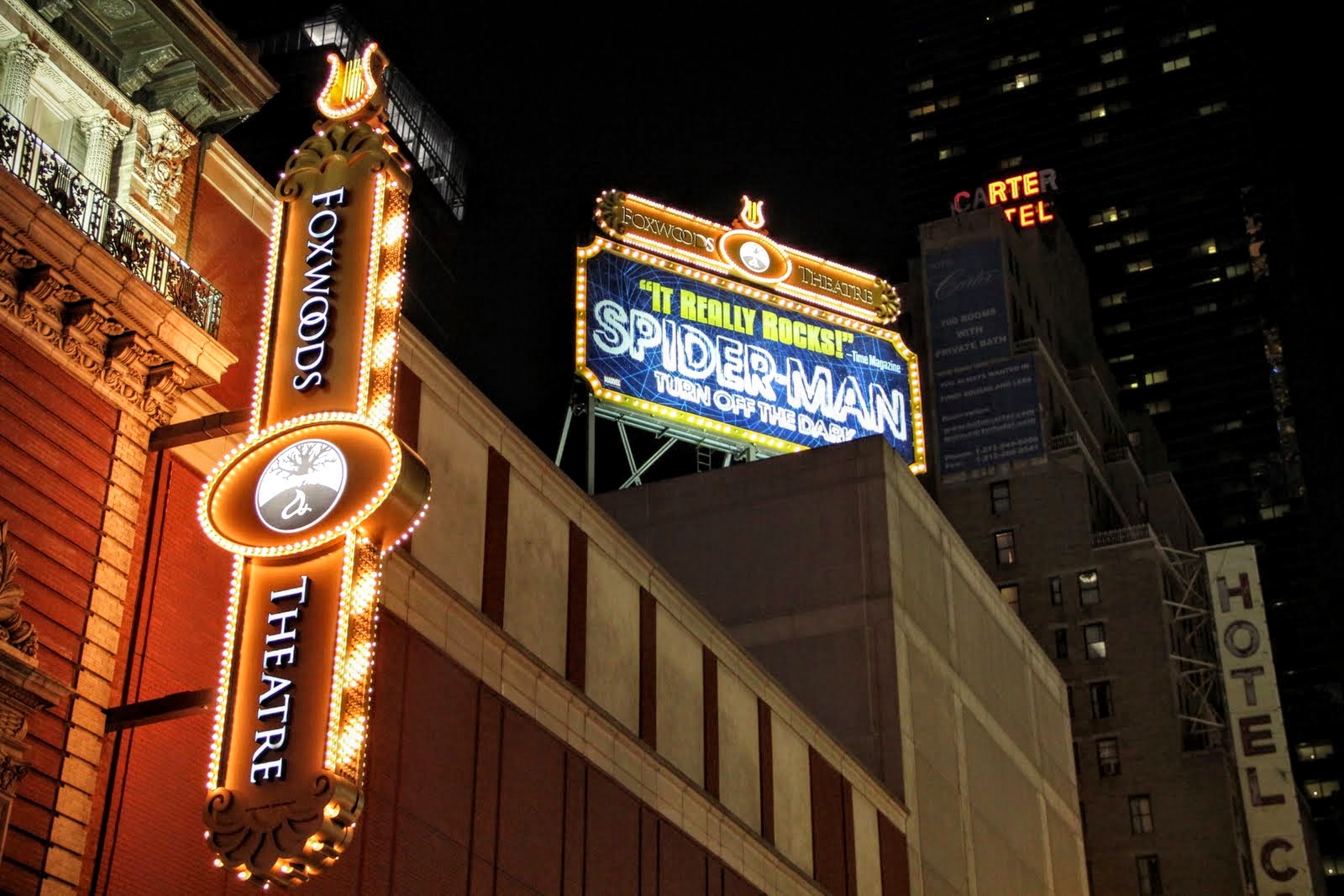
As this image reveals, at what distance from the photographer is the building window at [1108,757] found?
9375 centimetres

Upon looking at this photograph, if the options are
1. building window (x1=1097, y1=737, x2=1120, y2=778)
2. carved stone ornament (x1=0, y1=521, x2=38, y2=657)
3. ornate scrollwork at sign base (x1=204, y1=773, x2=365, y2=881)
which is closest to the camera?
ornate scrollwork at sign base (x1=204, y1=773, x2=365, y2=881)

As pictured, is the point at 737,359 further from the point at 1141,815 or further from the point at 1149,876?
the point at 1149,876

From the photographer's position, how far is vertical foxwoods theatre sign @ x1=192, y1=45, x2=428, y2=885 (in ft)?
64.5

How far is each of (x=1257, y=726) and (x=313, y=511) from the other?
6019 cm

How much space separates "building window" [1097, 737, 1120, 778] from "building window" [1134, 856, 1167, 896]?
15.1 ft

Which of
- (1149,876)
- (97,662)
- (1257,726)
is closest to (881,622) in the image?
(97,662)

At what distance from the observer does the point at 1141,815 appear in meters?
92.8

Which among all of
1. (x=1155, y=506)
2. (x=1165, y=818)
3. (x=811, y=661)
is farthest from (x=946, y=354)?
(x=811, y=661)

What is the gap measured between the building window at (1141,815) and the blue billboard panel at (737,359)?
42.8 metres

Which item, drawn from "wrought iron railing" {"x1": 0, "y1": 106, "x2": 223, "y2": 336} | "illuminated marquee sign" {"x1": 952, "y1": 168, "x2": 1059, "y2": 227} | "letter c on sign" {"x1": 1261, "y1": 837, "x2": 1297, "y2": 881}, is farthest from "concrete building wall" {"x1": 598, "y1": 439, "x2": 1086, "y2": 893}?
"illuminated marquee sign" {"x1": 952, "y1": 168, "x2": 1059, "y2": 227}

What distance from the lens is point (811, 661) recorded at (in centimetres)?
4572

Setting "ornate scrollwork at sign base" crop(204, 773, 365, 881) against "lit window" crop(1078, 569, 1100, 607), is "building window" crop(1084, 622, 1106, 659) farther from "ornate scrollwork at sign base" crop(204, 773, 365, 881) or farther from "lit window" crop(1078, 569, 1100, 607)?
"ornate scrollwork at sign base" crop(204, 773, 365, 881)

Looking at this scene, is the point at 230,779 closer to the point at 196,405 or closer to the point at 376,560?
the point at 376,560

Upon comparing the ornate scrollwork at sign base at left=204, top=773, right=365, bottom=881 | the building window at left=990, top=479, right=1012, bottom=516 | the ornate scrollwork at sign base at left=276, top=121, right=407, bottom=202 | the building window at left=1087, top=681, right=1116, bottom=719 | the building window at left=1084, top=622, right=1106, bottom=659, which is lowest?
the ornate scrollwork at sign base at left=204, top=773, right=365, bottom=881
